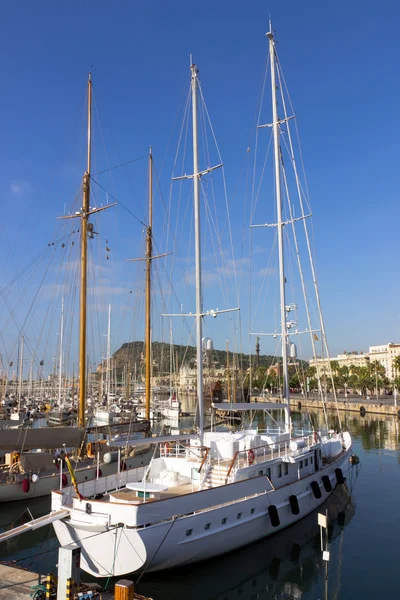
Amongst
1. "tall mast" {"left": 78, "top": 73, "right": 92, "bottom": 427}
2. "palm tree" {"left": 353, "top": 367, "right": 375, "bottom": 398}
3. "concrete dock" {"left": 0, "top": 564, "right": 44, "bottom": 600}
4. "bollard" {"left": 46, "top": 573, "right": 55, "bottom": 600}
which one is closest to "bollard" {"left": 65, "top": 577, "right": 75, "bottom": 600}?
"bollard" {"left": 46, "top": 573, "right": 55, "bottom": 600}

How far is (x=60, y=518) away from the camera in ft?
49.7

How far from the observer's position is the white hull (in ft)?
46.7

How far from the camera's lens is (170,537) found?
587 inches

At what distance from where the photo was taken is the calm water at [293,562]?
1542 cm

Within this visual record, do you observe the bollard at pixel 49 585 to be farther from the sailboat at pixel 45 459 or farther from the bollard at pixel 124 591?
the sailboat at pixel 45 459

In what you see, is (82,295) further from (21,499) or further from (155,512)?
(155,512)

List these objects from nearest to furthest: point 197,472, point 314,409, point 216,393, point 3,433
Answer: point 197,472 < point 3,433 < point 314,409 < point 216,393

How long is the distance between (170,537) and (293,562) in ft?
20.2

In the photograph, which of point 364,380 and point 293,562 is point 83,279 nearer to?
point 293,562

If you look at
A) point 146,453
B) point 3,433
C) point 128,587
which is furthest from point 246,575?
point 146,453

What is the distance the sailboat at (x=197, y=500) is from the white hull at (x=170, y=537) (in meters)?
0.03

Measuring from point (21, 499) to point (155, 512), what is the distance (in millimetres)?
13659

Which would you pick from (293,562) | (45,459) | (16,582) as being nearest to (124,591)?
(16,582)

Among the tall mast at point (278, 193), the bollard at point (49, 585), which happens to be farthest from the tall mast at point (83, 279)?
the bollard at point (49, 585)
